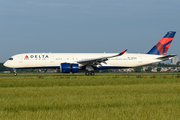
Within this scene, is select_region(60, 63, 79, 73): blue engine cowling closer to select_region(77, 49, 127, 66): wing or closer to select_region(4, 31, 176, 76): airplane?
Result: select_region(4, 31, 176, 76): airplane

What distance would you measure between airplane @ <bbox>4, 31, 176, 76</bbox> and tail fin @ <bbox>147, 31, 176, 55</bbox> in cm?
156

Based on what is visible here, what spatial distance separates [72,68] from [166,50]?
18081mm

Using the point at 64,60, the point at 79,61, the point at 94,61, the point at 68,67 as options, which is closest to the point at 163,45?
the point at 94,61

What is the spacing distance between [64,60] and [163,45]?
1780 centimetres

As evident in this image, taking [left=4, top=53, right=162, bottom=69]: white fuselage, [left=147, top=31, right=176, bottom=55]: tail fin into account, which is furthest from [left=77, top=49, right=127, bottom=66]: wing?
[left=147, top=31, right=176, bottom=55]: tail fin

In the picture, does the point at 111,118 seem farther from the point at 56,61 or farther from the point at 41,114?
the point at 56,61

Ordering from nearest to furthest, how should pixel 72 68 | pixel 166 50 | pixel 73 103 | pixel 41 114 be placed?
pixel 41 114, pixel 73 103, pixel 72 68, pixel 166 50

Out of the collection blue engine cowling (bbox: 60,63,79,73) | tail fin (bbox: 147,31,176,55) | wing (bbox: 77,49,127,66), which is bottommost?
blue engine cowling (bbox: 60,63,79,73)


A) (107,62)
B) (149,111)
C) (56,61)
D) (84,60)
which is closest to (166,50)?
(107,62)

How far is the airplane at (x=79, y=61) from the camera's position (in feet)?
137

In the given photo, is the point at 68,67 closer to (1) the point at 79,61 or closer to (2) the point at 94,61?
(1) the point at 79,61

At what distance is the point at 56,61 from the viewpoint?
43.0 m

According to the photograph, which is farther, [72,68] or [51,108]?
[72,68]

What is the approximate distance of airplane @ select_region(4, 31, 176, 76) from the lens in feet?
137
